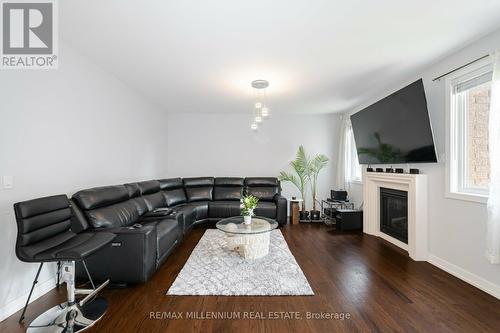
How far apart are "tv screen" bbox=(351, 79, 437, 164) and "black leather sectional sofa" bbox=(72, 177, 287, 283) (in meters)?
2.02

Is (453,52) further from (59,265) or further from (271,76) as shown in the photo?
(59,265)

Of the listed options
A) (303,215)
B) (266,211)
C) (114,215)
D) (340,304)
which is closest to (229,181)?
(266,211)

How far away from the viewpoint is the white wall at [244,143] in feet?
19.1

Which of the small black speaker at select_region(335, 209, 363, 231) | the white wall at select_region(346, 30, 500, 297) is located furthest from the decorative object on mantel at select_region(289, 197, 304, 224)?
the white wall at select_region(346, 30, 500, 297)

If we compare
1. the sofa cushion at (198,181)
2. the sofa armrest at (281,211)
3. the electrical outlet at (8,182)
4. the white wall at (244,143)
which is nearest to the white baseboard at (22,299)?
the electrical outlet at (8,182)

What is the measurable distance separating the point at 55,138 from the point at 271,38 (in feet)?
8.26

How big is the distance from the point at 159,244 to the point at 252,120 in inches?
157

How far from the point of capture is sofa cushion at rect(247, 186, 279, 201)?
5.24 meters

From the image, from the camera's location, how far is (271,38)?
7.75ft

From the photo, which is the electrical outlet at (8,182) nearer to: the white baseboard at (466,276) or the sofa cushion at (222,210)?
the sofa cushion at (222,210)

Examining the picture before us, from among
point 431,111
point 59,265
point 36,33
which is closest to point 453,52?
point 431,111

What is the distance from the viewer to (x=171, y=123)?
586cm

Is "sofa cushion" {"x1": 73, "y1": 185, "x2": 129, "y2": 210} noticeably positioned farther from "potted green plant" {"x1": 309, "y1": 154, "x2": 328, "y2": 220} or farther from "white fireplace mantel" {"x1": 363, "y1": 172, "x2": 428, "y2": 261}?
"potted green plant" {"x1": 309, "y1": 154, "x2": 328, "y2": 220}

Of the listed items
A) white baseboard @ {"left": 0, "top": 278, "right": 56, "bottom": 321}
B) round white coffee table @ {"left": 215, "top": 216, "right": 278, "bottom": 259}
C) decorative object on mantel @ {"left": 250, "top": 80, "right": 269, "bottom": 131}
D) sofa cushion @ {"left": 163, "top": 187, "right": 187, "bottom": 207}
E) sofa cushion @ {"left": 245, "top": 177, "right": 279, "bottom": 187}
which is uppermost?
decorative object on mantel @ {"left": 250, "top": 80, "right": 269, "bottom": 131}
